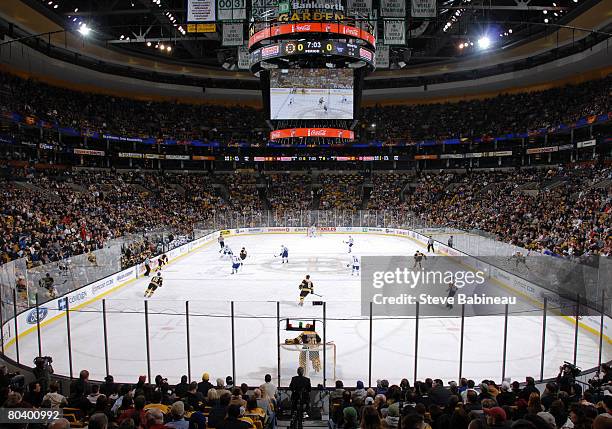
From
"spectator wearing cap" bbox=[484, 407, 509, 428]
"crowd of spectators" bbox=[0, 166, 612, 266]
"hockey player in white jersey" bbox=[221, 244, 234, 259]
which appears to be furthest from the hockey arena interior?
"hockey player in white jersey" bbox=[221, 244, 234, 259]

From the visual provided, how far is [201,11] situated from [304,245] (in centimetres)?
2107

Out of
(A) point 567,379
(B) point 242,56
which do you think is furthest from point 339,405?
(B) point 242,56

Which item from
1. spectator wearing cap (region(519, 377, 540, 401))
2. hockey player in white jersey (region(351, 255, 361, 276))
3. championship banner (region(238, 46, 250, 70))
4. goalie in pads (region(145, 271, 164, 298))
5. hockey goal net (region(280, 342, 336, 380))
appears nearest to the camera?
spectator wearing cap (region(519, 377, 540, 401))

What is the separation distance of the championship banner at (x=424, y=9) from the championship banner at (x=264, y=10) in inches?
219

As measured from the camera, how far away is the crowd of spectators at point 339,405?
195 inches

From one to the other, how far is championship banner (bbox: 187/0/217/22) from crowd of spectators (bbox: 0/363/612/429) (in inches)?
455

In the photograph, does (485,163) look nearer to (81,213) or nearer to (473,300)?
(473,300)

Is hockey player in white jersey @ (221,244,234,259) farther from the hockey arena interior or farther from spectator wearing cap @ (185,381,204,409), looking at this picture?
spectator wearing cap @ (185,381,204,409)

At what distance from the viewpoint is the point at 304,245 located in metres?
34.4

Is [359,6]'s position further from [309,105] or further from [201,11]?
[309,105]

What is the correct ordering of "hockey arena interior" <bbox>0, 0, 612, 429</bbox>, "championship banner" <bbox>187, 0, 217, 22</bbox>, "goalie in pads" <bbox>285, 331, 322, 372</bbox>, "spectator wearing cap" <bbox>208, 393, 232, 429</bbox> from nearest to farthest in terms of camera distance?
1. "spectator wearing cap" <bbox>208, 393, 232, 429</bbox>
2. "hockey arena interior" <bbox>0, 0, 612, 429</bbox>
3. "goalie in pads" <bbox>285, 331, 322, 372</bbox>
4. "championship banner" <bbox>187, 0, 217, 22</bbox>

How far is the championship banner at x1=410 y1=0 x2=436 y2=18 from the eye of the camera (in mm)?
15922

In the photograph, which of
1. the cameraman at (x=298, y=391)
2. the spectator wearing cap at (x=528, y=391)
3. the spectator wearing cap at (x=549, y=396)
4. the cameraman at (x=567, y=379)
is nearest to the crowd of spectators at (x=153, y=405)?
the cameraman at (x=298, y=391)

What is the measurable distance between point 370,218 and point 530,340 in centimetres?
2955
